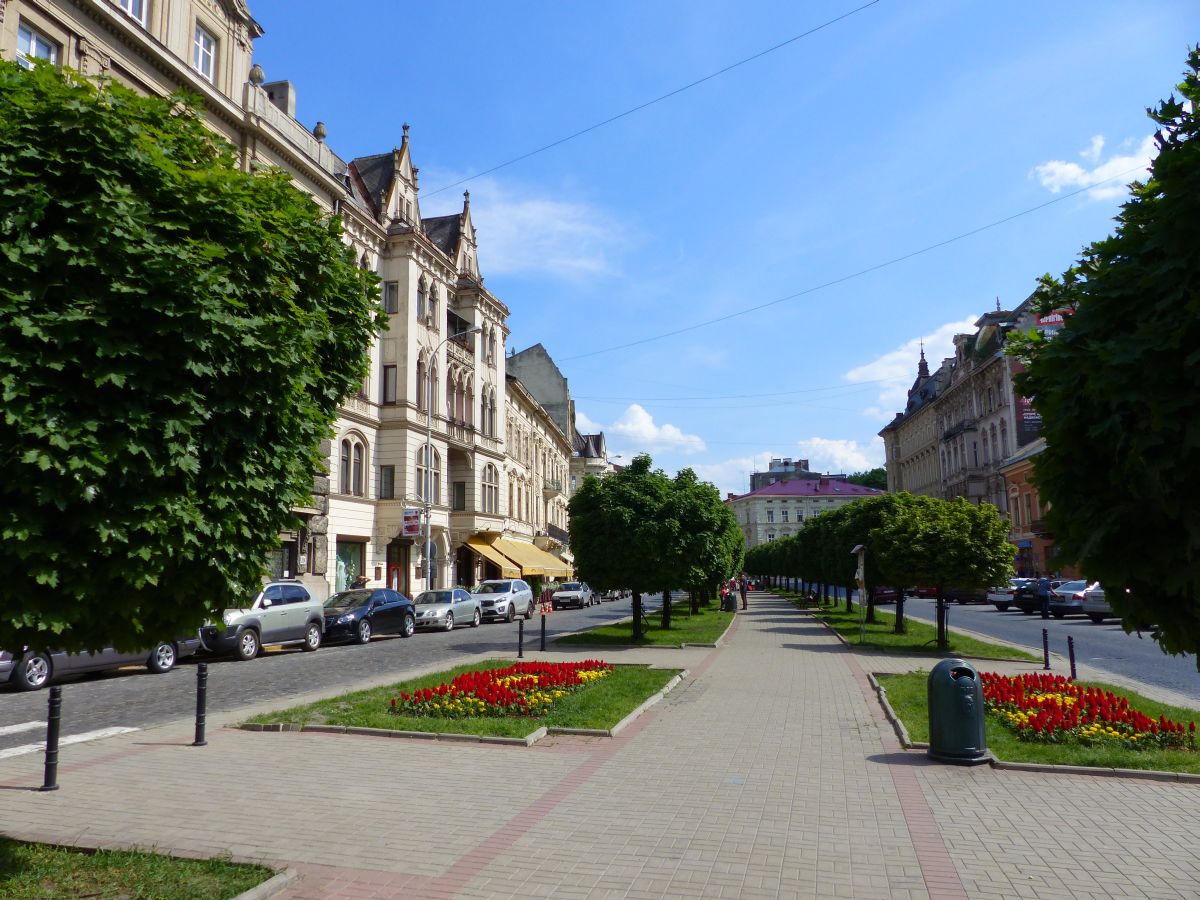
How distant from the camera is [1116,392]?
3.91 meters

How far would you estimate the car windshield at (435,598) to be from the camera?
31.0 m

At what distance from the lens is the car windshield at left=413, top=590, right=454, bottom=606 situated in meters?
31.0

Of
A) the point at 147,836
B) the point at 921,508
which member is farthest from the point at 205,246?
the point at 921,508

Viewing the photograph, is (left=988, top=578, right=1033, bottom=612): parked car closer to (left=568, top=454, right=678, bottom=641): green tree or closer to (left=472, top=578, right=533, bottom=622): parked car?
(left=472, top=578, right=533, bottom=622): parked car

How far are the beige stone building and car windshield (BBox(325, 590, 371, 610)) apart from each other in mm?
2800

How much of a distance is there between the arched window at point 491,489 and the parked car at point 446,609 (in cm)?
1503

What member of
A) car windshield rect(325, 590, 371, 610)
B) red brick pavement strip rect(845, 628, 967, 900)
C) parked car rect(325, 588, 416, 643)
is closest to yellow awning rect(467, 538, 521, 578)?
parked car rect(325, 588, 416, 643)

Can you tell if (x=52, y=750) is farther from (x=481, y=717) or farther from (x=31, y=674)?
(x=31, y=674)

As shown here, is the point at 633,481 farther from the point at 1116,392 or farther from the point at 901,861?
the point at 1116,392

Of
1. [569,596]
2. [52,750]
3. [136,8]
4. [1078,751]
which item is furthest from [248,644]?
[569,596]

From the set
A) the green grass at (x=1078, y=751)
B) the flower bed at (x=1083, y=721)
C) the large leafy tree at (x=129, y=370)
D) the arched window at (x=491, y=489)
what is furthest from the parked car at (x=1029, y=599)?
the large leafy tree at (x=129, y=370)

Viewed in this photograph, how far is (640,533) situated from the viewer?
22.3 meters

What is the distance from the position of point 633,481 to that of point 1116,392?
19.9m

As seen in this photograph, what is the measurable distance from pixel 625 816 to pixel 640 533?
15.7m
